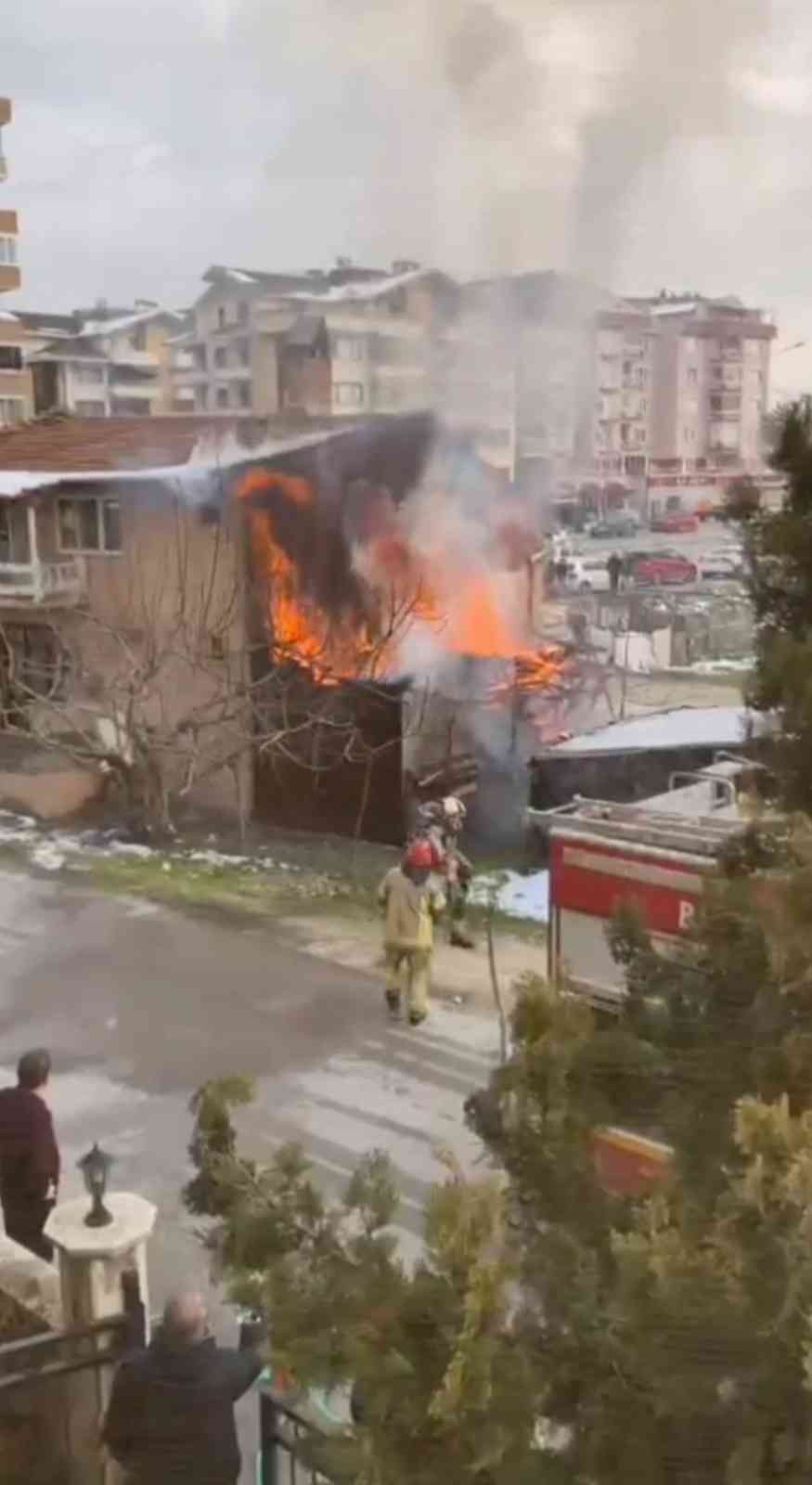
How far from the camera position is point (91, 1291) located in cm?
160

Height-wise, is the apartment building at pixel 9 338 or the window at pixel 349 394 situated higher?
the apartment building at pixel 9 338

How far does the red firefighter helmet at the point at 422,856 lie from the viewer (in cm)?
310

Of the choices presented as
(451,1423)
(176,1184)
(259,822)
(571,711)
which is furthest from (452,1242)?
(259,822)

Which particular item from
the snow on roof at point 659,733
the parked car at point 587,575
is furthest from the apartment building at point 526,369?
the snow on roof at point 659,733

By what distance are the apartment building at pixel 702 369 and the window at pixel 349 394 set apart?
2.70 feet

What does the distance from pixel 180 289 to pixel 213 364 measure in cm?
35

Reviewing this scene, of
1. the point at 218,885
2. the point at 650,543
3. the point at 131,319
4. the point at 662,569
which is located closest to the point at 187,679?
the point at 218,885

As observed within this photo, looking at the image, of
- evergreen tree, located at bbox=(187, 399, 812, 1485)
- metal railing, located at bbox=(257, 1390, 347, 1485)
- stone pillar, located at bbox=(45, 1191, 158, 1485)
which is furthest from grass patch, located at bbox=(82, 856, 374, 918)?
evergreen tree, located at bbox=(187, 399, 812, 1485)

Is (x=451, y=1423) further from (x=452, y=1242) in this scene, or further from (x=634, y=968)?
(x=634, y=968)

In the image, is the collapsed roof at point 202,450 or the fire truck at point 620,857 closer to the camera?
the fire truck at point 620,857

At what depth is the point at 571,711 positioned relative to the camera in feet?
16.1

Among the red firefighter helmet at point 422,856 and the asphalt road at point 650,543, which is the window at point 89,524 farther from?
the red firefighter helmet at point 422,856

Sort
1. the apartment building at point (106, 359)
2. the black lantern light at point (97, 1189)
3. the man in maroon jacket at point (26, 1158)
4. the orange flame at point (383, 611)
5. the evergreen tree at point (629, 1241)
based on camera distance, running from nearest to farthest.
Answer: the evergreen tree at point (629, 1241)
the black lantern light at point (97, 1189)
the man in maroon jacket at point (26, 1158)
the apartment building at point (106, 359)
the orange flame at point (383, 611)

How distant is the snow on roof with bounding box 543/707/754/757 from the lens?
12.7 ft
